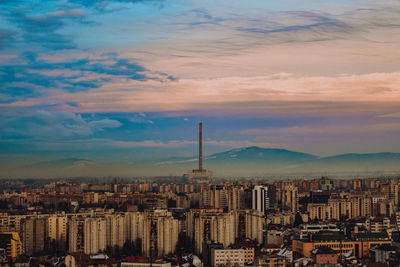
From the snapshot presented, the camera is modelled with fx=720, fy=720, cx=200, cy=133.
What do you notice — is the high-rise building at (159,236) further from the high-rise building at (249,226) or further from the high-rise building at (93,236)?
the high-rise building at (249,226)

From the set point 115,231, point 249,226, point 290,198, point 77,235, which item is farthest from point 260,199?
point 77,235

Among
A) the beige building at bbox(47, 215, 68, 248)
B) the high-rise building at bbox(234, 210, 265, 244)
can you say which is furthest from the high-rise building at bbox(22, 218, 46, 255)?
the high-rise building at bbox(234, 210, 265, 244)

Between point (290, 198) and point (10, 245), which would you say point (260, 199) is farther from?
point (10, 245)

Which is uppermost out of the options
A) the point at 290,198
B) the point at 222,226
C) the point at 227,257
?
the point at 290,198

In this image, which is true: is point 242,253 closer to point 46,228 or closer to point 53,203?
point 46,228

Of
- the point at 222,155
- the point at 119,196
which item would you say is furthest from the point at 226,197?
the point at 222,155

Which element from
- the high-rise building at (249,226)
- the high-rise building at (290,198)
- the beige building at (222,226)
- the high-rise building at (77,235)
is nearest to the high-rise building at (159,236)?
the beige building at (222,226)

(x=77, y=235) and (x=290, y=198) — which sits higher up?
(x=290, y=198)

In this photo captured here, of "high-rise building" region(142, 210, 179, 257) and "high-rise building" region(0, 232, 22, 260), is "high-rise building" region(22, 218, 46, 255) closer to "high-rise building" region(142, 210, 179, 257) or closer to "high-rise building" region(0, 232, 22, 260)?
"high-rise building" region(0, 232, 22, 260)
